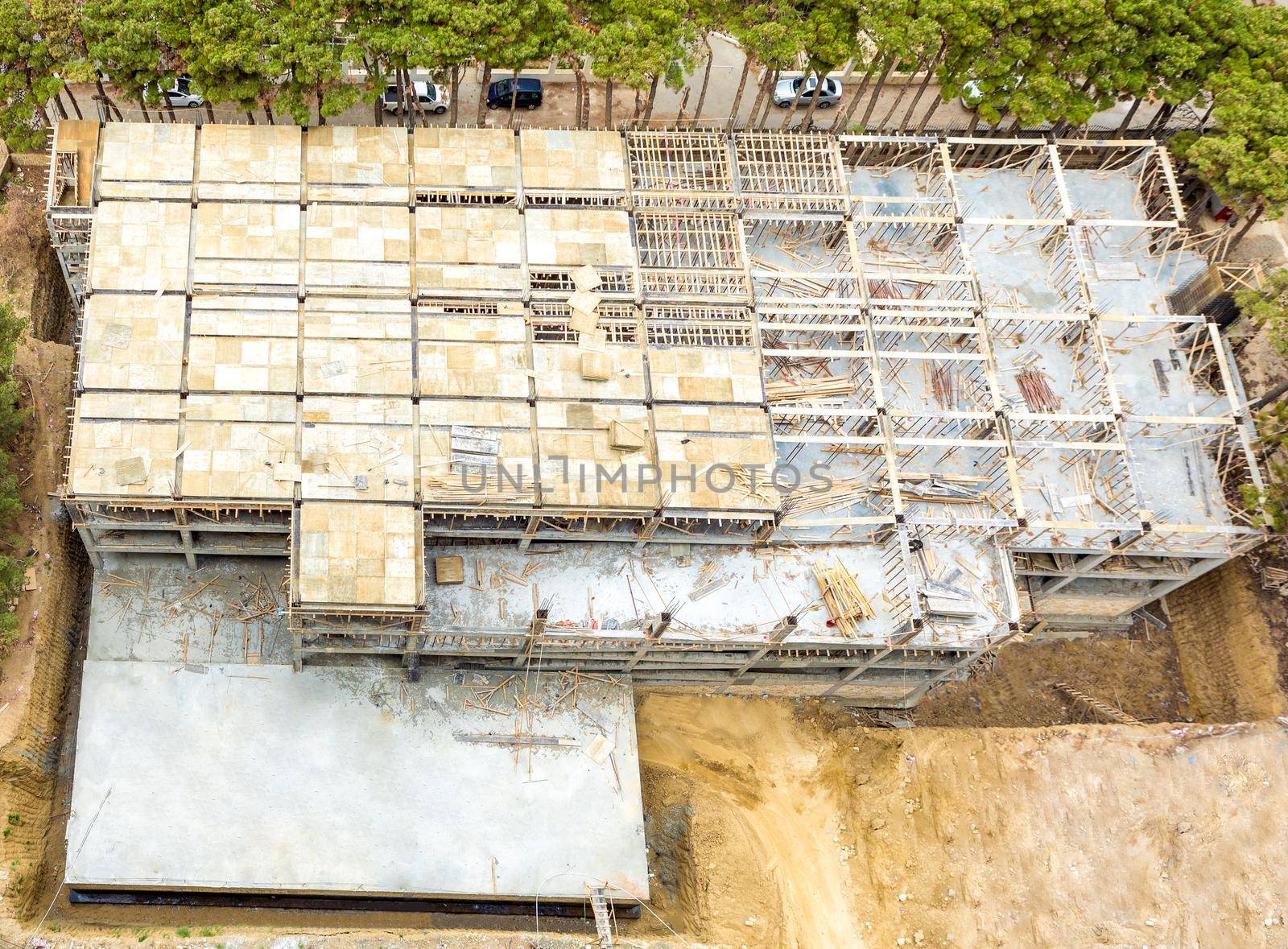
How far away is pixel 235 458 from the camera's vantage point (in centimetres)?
3584

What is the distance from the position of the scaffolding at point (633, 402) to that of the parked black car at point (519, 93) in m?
10.0

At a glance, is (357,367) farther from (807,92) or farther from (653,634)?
(807,92)

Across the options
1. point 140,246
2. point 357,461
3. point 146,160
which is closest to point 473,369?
point 357,461

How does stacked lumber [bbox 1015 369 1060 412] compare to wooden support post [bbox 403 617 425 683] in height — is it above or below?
above

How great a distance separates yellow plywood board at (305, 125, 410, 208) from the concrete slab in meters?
18.5

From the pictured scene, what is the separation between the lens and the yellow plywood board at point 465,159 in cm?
4106

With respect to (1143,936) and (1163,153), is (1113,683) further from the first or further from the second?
(1163,153)

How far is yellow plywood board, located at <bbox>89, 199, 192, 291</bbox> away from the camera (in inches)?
1492

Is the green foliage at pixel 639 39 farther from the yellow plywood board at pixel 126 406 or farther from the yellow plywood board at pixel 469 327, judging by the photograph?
the yellow plywood board at pixel 126 406

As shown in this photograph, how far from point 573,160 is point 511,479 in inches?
565

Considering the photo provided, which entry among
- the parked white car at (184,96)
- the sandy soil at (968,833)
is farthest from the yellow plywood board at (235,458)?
the parked white car at (184,96)

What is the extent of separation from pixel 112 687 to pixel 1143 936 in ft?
131

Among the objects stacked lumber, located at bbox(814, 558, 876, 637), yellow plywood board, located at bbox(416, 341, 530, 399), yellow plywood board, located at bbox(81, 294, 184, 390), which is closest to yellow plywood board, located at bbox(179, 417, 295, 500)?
yellow plywood board, located at bbox(81, 294, 184, 390)

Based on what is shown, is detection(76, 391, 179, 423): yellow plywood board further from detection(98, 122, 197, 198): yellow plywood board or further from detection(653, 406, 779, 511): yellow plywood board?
detection(653, 406, 779, 511): yellow plywood board
